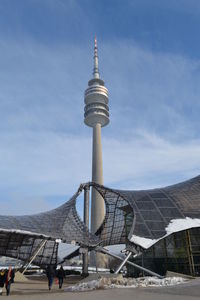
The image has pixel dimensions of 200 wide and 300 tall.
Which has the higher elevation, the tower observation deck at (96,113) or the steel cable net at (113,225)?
the tower observation deck at (96,113)

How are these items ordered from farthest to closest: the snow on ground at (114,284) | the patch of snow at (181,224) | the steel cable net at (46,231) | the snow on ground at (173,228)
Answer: the steel cable net at (46,231) → the patch of snow at (181,224) → the snow on ground at (173,228) → the snow on ground at (114,284)

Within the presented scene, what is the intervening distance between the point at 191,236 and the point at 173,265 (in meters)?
4.26

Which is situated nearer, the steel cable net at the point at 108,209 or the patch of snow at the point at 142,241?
the patch of snow at the point at 142,241

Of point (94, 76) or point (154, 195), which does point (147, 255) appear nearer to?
point (154, 195)

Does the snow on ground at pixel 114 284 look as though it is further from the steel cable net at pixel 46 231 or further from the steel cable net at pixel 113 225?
the steel cable net at pixel 113 225

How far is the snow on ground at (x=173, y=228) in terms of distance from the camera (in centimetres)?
3030

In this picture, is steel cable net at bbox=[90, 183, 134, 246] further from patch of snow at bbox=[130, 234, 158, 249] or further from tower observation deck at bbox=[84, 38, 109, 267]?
tower observation deck at bbox=[84, 38, 109, 267]

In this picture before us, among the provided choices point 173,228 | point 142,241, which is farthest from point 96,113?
point 142,241

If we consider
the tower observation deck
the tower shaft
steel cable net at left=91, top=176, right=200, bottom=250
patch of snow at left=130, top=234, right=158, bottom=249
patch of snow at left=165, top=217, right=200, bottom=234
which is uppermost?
the tower observation deck

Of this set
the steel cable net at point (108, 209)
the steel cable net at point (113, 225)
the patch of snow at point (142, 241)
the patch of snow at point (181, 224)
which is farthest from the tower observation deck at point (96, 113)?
the patch of snow at point (142, 241)

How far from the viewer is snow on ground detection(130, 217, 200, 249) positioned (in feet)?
99.4

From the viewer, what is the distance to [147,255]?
40594 millimetres

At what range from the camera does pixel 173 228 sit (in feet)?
107

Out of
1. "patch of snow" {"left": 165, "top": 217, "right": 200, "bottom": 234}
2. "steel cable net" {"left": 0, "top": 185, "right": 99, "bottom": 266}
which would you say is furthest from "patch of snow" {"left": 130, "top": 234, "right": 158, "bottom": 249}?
"steel cable net" {"left": 0, "top": 185, "right": 99, "bottom": 266}
